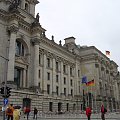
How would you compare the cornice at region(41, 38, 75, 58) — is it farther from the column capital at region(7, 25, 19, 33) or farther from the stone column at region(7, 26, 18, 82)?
the stone column at region(7, 26, 18, 82)

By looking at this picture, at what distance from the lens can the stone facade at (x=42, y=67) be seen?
43406mm

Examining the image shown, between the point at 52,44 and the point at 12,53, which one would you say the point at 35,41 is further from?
the point at 52,44

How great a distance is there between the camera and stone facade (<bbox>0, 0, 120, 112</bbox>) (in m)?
43.4

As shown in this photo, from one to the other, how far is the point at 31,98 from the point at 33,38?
1301cm

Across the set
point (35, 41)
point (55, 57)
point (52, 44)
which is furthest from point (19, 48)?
point (55, 57)

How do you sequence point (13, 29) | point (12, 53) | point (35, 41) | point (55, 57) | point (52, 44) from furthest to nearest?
point (55, 57) → point (52, 44) → point (35, 41) → point (13, 29) → point (12, 53)

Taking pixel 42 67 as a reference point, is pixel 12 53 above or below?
above

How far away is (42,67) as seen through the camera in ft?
183

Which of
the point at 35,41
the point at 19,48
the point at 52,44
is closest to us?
the point at 19,48

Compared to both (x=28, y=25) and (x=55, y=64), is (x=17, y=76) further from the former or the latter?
(x=55, y=64)

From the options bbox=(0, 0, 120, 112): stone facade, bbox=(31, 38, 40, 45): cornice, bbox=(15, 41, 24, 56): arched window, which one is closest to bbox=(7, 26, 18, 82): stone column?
bbox=(0, 0, 120, 112): stone facade

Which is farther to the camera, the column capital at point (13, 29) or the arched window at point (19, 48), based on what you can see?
the arched window at point (19, 48)

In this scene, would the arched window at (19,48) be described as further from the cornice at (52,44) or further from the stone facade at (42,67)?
the cornice at (52,44)

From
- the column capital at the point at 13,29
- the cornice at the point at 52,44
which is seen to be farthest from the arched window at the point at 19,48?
the cornice at the point at 52,44
